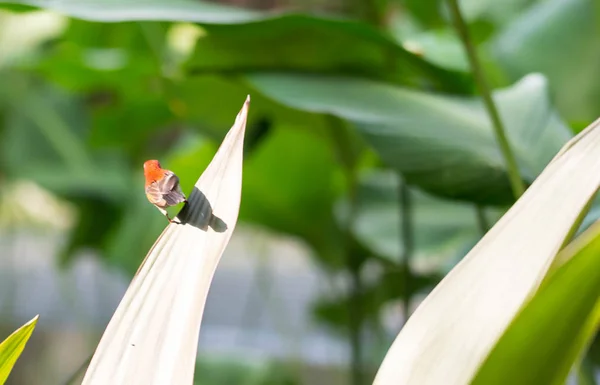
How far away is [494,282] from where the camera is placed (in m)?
0.11

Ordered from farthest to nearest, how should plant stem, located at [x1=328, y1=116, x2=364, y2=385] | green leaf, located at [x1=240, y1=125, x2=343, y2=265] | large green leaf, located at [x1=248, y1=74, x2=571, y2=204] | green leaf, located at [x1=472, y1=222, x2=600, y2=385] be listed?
green leaf, located at [x1=240, y1=125, x2=343, y2=265]
plant stem, located at [x1=328, y1=116, x2=364, y2=385]
large green leaf, located at [x1=248, y1=74, x2=571, y2=204]
green leaf, located at [x1=472, y1=222, x2=600, y2=385]

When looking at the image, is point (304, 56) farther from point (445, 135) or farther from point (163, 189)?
point (163, 189)

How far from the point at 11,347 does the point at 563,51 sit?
0.40 metres

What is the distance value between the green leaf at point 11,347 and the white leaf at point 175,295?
16 mm

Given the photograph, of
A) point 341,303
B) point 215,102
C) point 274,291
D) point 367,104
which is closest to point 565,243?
point 367,104

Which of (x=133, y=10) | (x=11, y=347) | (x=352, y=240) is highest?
(x=352, y=240)

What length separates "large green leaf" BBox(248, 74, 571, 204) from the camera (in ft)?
0.78

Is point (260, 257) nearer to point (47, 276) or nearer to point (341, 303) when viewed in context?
point (341, 303)

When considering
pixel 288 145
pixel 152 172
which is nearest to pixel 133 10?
pixel 152 172

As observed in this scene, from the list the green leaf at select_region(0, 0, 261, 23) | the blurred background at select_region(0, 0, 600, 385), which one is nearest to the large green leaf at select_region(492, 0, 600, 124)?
the blurred background at select_region(0, 0, 600, 385)

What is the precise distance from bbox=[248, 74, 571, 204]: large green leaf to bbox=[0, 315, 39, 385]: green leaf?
15cm

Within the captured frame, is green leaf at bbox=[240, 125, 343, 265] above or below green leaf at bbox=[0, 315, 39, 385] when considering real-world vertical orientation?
above

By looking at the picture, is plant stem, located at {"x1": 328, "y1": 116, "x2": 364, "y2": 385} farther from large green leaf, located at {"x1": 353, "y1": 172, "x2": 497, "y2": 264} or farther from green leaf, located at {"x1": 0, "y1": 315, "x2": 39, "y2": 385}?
green leaf, located at {"x1": 0, "y1": 315, "x2": 39, "y2": 385}

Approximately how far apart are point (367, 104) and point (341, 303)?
445mm
